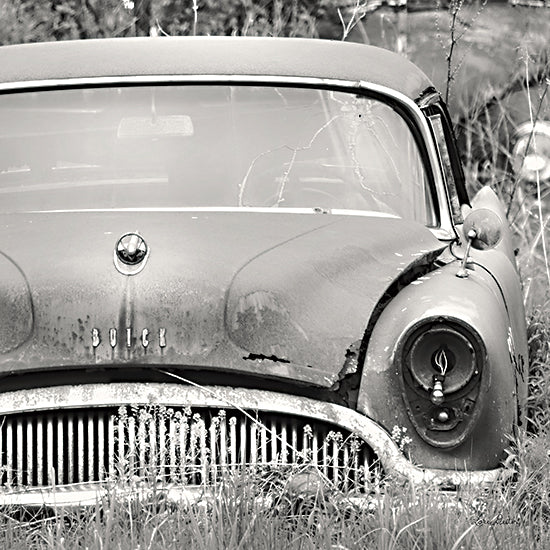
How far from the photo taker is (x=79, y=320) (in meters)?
2.84

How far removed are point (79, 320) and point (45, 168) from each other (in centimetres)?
91

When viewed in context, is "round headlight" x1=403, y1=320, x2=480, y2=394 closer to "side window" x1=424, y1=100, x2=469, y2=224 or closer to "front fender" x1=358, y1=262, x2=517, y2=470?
"front fender" x1=358, y1=262, x2=517, y2=470

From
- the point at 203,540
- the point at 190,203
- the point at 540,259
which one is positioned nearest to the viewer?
the point at 203,540

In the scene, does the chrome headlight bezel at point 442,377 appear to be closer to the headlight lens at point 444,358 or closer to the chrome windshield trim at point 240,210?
the headlight lens at point 444,358

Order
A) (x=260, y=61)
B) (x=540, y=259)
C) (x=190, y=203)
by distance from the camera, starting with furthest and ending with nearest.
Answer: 1. (x=540, y=259)
2. (x=260, y=61)
3. (x=190, y=203)

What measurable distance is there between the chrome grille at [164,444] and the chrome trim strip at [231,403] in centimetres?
3

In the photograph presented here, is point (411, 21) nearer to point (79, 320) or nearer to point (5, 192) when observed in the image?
point (5, 192)

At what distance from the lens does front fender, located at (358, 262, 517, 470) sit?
2814 millimetres

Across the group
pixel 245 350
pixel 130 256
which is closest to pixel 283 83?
pixel 130 256

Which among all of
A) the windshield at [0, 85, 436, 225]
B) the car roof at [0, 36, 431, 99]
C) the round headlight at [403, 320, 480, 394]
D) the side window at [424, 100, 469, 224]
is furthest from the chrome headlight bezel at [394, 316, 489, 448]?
the car roof at [0, 36, 431, 99]

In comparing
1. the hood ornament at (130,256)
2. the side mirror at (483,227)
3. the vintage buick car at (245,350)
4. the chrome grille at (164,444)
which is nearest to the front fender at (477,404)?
the vintage buick car at (245,350)

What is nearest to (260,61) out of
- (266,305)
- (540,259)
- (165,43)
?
(165,43)

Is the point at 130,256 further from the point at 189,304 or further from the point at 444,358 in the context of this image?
the point at 444,358

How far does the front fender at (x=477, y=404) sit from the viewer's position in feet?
9.23
